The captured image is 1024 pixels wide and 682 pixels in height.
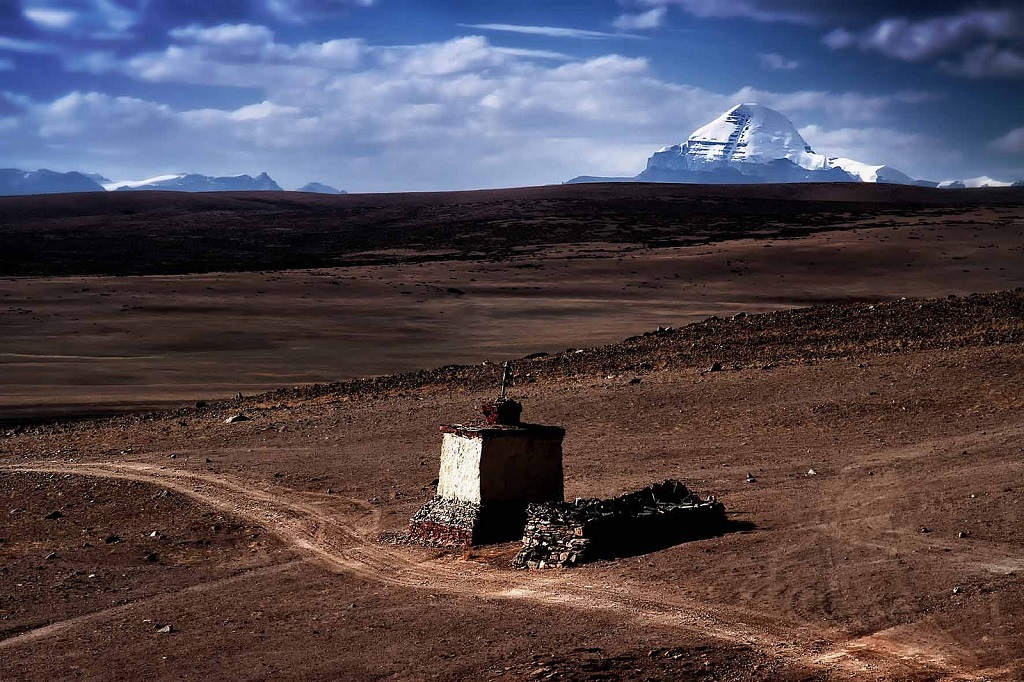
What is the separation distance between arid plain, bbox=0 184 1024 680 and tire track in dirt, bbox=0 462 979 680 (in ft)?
0.17

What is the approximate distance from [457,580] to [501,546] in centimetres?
141

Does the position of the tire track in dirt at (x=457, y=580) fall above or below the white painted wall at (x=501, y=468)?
below

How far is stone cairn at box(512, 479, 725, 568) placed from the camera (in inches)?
558

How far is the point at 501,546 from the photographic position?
1538 centimetres

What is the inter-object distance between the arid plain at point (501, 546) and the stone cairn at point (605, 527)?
1.18ft

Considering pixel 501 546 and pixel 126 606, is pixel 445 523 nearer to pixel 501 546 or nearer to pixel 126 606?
pixel 501 546

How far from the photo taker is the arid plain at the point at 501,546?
1118 cm

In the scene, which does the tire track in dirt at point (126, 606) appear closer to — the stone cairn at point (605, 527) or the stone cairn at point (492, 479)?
the stone cairn at point (492, 479)

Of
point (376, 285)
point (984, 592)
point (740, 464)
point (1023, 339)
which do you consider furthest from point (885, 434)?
point (376, 285)

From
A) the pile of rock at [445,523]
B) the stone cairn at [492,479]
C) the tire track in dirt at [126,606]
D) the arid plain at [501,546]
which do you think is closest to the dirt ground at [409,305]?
the arid plain at [501,546]

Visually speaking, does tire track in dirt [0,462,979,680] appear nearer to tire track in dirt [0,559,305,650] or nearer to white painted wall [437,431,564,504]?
tire track in dirt [0,559,305,650]

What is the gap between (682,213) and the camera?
11225cm

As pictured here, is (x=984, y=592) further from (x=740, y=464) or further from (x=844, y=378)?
(x=844, y=378)

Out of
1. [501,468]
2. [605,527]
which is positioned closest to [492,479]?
[501,468]
